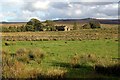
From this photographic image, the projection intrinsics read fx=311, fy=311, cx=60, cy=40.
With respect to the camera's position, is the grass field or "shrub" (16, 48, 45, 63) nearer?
the grass field

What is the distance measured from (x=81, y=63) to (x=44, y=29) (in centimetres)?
8194

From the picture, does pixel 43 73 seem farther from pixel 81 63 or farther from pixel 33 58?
pixel 33 58

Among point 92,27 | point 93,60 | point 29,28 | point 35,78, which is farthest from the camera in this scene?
point 92,27

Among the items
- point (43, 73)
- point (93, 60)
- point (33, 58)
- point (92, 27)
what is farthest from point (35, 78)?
point (92, 27)

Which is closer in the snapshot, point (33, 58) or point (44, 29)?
point (33, 58)

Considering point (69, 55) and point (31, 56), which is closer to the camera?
point (31, 56)

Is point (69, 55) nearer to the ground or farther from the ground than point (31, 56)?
nearer to the ground

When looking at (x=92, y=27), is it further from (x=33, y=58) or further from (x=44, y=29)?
(x=33, y=58)

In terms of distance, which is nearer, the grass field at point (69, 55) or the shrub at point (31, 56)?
the grass field at point (69, 55)

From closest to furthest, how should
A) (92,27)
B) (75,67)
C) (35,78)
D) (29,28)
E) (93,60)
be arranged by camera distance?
(35,78)
(75,67)
(93,60)
(29,28)
(92,27)

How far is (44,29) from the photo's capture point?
97812mm

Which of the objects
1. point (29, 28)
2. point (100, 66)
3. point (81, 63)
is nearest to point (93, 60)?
point (81, 63)

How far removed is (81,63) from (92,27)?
91880 millimetres

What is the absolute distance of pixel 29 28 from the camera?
96.1 m
